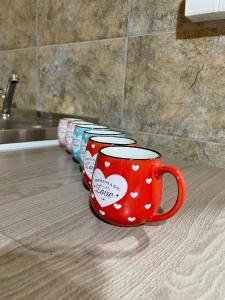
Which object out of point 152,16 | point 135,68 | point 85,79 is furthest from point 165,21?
point 85,79

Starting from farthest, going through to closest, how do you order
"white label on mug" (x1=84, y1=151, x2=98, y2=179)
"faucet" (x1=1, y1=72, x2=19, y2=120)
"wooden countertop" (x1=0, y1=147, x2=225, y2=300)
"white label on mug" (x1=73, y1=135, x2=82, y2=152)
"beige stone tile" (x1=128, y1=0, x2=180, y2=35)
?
"faucet" (x1=1, y1=72, x2=19, y2=120), "beige stone tile" (x1=128, y1=0, x2=180, y2=35), "white label on mug" (x1=73, y1=135, x2=82, y2=152), "white label on mug" (x1=84, y1=151, x2=98, y2=179), "wooden countertop" (x1=0, y1=147, x2=225, y2=300)

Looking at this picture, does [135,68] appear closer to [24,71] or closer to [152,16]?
[152,16]

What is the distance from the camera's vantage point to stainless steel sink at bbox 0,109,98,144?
0.79 m

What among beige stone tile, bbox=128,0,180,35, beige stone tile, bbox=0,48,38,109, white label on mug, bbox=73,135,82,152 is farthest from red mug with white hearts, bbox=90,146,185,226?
beige stone tile, bbox=0,48,38,109

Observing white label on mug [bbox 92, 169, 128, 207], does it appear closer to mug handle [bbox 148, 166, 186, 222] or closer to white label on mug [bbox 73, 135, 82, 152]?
mug handle [bbox 148, 166, 186, 222]

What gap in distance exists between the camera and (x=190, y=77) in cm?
74

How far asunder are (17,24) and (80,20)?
0.44 m

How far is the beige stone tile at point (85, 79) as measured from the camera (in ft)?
3.01

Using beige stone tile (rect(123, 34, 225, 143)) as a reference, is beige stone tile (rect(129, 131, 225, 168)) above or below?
below

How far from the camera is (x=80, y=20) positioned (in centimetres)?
101

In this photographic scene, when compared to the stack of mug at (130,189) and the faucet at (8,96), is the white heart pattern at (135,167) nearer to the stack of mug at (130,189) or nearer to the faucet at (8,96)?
the stack of mug at (130,189)

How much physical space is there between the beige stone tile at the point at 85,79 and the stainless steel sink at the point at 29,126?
46mm

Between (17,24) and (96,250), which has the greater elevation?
(17,24)

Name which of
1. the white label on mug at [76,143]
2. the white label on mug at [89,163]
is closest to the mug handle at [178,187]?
the white label on mug at [89,163]
